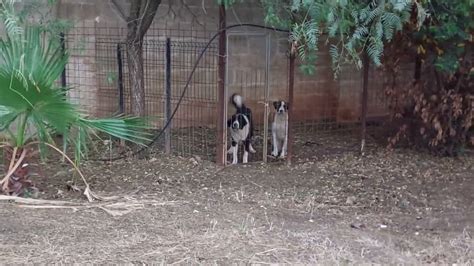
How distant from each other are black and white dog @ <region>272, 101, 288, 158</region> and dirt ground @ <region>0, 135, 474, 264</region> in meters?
0.39

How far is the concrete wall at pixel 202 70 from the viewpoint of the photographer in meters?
9.33

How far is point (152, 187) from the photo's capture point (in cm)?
686

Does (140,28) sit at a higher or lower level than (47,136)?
higher

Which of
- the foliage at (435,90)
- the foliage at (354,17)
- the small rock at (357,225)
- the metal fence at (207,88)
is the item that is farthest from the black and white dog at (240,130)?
the foliage at (354,17)

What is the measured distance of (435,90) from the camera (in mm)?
8594

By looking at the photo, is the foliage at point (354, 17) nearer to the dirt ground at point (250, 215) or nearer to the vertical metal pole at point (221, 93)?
the dirt ground at point (250, 215)

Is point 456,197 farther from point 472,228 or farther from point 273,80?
point 273,80

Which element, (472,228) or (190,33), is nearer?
(472,228)

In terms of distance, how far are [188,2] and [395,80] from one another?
3.31m

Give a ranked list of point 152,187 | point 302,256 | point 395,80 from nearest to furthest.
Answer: point 302,256 < point 152,187 < point 395,80

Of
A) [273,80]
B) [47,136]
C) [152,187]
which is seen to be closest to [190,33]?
[273,80]

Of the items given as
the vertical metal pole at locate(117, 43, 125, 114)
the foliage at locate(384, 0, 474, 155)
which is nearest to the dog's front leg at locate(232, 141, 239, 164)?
the vertical metal pole at locate(117, 43, 125, 114)

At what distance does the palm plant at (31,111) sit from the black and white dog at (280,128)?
8.40ft

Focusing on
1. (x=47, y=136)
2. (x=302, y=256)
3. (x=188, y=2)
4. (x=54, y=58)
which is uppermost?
(x=188, y=2)
